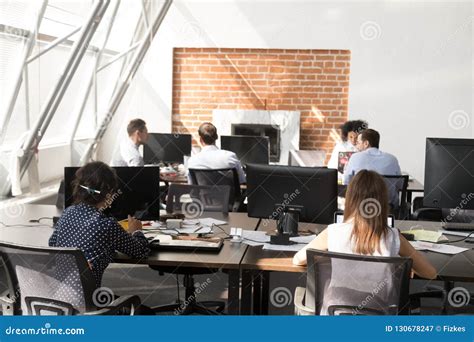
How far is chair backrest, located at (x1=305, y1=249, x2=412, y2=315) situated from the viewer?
318 cm

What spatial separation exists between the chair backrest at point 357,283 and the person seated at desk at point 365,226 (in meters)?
0.20

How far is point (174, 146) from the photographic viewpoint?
8.41 m

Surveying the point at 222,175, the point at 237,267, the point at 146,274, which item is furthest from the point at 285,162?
the point at 237,267

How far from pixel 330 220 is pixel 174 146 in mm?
4320

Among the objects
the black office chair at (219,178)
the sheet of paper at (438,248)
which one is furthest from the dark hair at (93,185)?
the black office chair at (219,178)

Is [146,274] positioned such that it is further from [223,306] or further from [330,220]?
[330,220]

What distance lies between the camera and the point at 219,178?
6.67 meters

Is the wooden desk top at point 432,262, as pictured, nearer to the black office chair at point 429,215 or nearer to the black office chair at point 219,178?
the black office chair at point 429,215

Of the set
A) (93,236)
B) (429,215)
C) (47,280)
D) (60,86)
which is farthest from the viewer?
(60,86)

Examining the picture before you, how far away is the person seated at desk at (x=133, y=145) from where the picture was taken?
7.69m

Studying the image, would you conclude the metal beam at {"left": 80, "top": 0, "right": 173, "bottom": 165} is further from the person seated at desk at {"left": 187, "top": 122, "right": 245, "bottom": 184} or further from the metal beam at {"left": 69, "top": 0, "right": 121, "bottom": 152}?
the person seated at desk at {"left": 187, "top": 122, "right": 245, "bottom": 184}

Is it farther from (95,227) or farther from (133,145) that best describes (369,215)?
(133,145)

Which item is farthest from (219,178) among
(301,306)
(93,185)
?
(301,306)

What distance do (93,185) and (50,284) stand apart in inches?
24.5
